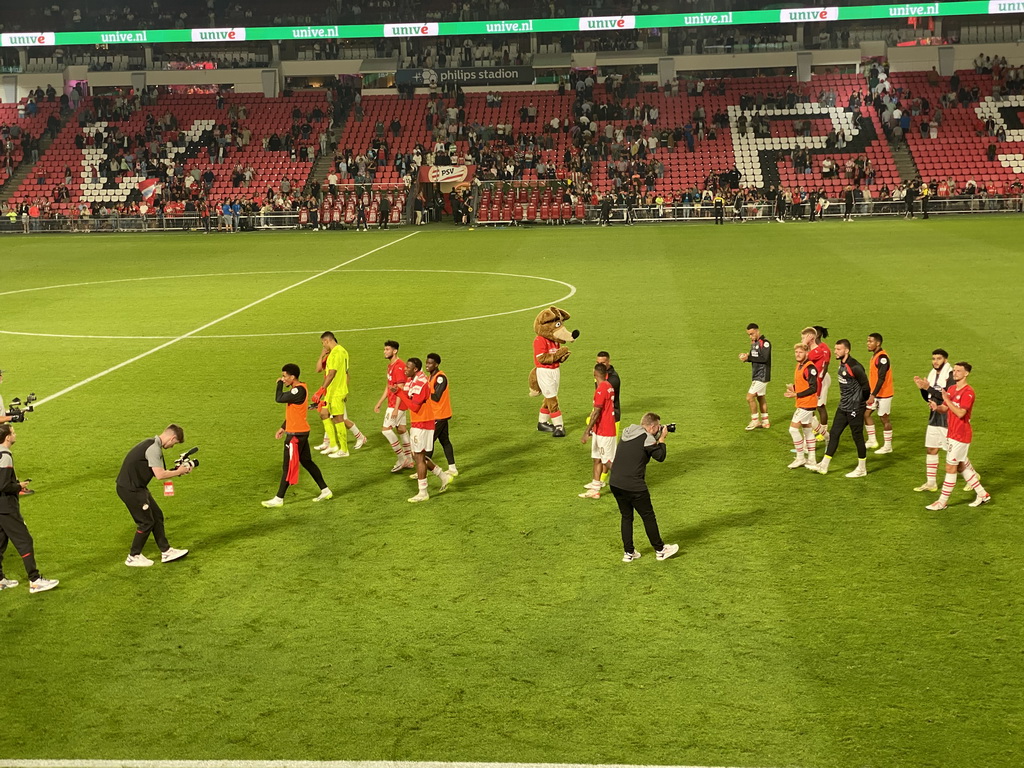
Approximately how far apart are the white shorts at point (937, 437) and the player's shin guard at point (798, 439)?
1715mm

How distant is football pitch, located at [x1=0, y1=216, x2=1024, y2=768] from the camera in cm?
830

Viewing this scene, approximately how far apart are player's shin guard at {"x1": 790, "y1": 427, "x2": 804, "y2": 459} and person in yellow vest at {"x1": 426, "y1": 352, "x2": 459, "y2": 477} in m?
4.39

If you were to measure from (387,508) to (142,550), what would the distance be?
9.39 ft

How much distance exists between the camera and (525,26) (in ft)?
222

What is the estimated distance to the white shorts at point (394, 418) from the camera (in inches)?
582

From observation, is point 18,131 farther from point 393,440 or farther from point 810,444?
point 810,444

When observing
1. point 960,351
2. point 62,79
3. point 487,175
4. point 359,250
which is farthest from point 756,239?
point 62,79

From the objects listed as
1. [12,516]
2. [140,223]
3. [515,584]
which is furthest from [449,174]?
[515,584]

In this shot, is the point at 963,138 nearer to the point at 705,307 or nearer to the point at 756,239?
the point at 756,239

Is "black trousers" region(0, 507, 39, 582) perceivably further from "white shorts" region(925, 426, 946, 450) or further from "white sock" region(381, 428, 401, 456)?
"white shorts" region(925, 426, 946, 450)

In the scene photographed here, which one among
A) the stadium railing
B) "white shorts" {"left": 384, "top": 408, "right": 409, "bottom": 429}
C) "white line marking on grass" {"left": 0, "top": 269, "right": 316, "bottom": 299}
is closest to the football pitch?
"white shorts" {"left": 384, "top": 408, "right": 409, "bottom": 429}

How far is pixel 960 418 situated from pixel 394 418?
700 centimetres

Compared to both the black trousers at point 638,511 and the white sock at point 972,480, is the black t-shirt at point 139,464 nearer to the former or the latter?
the black trousers at point 638,511

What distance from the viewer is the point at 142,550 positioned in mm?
12008
